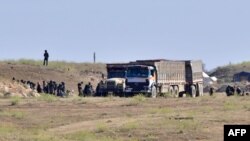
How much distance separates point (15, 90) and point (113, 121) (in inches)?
1157

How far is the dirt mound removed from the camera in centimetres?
6191

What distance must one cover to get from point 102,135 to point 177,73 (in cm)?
3662

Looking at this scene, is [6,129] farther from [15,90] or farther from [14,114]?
[15,90]

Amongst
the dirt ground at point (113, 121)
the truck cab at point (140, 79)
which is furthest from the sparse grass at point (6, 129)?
the truck cab at point (140, 79)

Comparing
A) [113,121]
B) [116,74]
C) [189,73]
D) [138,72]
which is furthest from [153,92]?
[113,121]

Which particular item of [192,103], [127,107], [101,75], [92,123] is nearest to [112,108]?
[127,107]

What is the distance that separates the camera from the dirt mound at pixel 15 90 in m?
A: 61.9

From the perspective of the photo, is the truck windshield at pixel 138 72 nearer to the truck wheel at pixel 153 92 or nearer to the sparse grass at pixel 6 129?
the truck wheel at pixel 153 92

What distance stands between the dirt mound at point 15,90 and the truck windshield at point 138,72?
6.91 metres

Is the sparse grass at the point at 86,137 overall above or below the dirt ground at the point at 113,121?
below

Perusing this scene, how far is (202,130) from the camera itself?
30672 millimetres

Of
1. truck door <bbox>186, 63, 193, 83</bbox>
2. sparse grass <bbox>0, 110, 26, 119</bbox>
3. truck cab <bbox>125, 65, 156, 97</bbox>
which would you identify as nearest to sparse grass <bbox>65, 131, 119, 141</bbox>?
sparse grass <bbox>0, 110, 26, 119</bbox>

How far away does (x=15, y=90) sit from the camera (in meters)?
64.2

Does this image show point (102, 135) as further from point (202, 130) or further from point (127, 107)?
point (127, 107)
